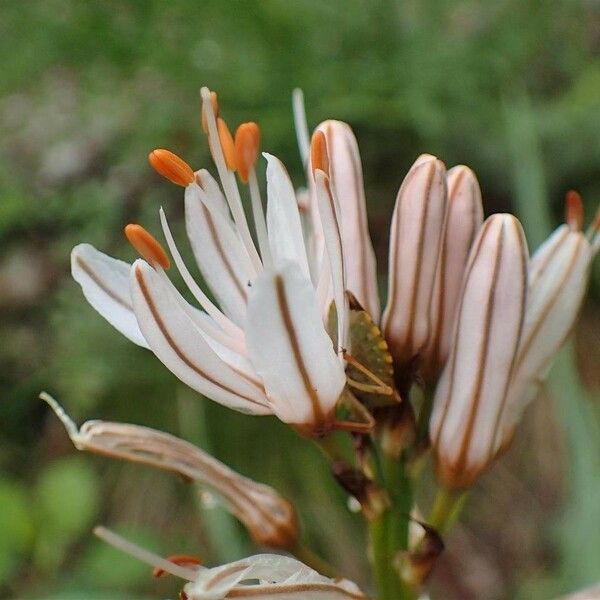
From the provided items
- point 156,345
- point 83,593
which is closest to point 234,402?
point 156,345

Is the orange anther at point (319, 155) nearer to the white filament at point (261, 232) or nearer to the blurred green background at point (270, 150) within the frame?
the white filament at point (261, 232)

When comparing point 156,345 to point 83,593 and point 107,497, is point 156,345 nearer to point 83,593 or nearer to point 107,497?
point 83,593

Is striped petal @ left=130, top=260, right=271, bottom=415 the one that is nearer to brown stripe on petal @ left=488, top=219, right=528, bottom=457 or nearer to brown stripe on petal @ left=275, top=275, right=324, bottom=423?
brown stripe on petal @ left=275, top=275, right=324, bottom=423

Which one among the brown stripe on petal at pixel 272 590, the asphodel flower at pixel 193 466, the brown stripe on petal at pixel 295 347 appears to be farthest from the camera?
the asphodel flower at pixel 193 466

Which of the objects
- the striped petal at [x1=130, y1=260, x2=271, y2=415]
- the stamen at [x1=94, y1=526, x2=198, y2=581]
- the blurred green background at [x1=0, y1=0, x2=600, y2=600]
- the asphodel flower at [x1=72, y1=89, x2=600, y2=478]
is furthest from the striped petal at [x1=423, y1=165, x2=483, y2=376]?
the blurred green background at [x1=0, y1=0, x2=600, y2=600]

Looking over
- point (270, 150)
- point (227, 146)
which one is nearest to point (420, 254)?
point (227, 146)

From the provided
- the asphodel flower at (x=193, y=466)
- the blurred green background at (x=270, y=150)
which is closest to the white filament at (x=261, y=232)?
the asphodel flower at (x=193, y=466)
